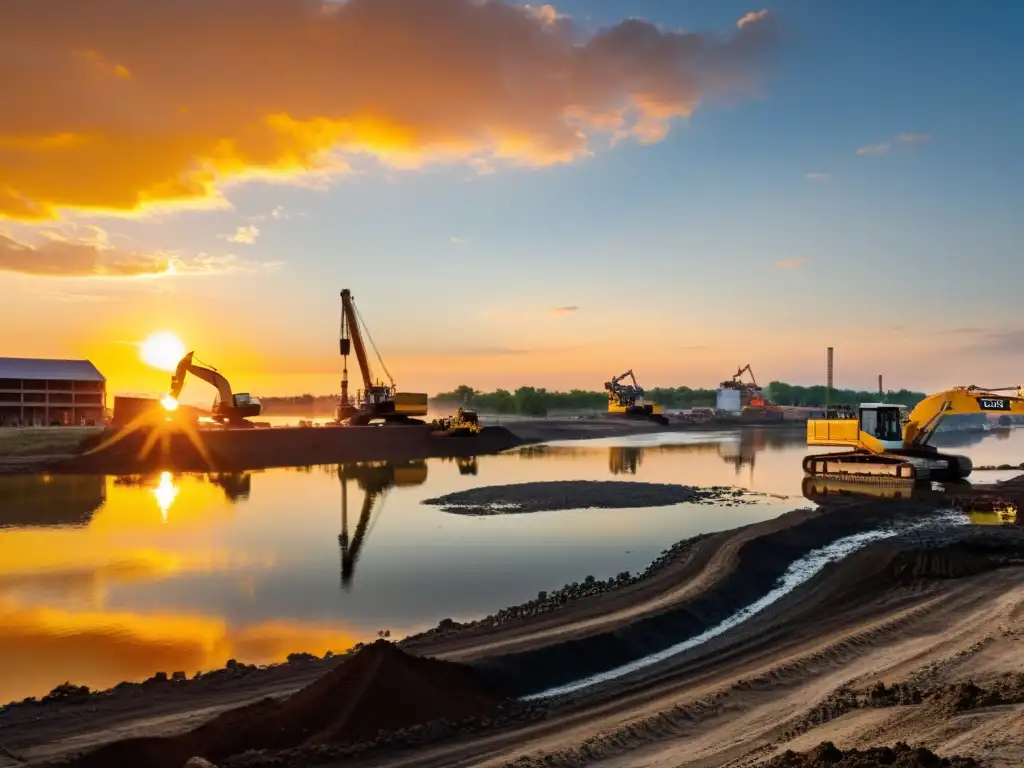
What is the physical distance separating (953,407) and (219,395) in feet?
174

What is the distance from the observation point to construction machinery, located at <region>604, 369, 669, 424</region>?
121 meters

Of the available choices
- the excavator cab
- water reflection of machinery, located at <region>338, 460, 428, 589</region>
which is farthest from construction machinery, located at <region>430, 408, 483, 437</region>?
the excavator cab

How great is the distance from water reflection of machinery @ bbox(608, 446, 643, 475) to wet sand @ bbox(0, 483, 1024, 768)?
29.8 metres

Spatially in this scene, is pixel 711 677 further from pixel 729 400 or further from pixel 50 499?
pixel 729 400

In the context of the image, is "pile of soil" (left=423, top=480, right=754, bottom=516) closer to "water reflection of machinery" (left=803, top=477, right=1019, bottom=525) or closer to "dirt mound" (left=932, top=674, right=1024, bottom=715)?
"water reflection of machinery" (left=803, top=477, right=1019, bottom=525)

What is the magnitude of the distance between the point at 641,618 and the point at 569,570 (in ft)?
19.8

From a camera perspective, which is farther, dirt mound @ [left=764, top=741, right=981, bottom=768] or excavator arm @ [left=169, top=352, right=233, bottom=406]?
excavator arm @ [left=169, top=352, right=233, bottom=406]

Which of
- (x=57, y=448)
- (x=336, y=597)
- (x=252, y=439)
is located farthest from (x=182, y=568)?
(x=57, y=448)

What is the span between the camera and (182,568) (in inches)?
814

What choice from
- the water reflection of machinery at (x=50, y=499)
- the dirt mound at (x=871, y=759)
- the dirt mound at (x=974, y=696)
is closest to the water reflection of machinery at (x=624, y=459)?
the water reflection of machinery at (x=50, y=499)

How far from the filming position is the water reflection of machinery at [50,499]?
29369 millimetres

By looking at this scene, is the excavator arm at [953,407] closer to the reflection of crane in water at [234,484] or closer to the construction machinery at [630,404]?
the reflection of crane in water at [234,484]

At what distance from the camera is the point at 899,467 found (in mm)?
36938

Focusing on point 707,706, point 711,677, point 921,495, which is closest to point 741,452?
point 921,495
